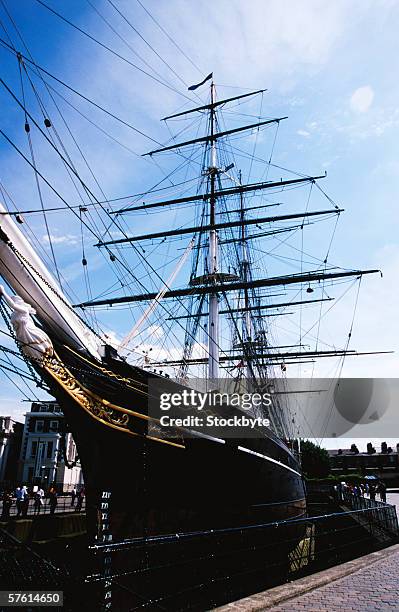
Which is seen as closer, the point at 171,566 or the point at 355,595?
the point at 355,595

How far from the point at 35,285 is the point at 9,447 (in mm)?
38333

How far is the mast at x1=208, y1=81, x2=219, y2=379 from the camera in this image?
57.9 ft

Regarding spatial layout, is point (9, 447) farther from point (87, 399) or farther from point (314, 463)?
point (87, 399)

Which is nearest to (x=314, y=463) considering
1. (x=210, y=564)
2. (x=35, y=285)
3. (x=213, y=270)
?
(x=213, y=270)

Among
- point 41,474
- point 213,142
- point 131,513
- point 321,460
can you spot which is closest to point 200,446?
point 131,513

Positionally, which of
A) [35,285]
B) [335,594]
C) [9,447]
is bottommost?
[335,594]

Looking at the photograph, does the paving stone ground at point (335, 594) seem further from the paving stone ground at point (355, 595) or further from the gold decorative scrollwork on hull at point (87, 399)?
the gold decorative scrollwork on hull at point (87, 399)

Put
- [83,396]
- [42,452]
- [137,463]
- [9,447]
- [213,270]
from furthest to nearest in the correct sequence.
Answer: [9,447] → [42,452] → [213,270] → [137,463] → [83,396]

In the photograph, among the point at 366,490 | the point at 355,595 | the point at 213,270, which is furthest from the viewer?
the point at 366,490

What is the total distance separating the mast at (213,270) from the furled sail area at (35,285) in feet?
30.3

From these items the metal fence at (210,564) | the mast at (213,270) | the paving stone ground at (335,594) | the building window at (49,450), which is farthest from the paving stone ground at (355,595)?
the building window at (49,450)

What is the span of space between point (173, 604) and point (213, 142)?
827 inches

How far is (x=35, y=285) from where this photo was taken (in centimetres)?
739

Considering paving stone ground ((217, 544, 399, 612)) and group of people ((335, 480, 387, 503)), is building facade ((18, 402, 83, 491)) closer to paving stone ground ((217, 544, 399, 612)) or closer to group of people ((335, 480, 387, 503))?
group of people ((335, 480, 387, 503))
